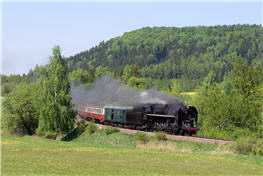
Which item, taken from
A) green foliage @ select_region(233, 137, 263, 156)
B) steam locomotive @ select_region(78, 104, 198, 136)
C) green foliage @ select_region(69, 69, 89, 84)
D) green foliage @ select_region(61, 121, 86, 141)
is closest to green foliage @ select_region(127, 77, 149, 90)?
green foliage @ select_region(69, 69, 89, 84)

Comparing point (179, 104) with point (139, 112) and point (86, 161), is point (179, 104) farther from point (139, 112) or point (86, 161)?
point (86, 161)

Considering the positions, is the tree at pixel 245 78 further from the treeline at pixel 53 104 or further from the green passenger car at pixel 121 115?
the treeline at pixel 53 104

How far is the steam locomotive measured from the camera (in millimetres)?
45500

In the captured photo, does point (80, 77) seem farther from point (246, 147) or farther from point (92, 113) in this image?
point (246, 147)

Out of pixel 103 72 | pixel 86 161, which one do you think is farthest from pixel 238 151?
pixel 103 72

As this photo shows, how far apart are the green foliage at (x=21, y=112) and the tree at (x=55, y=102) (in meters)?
7.60

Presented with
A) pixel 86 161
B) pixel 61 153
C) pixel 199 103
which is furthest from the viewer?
pixel 199 103

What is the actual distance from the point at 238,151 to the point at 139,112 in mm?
18369

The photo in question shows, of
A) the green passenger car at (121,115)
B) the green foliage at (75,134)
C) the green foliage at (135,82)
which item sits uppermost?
the green foliage at (135,82)

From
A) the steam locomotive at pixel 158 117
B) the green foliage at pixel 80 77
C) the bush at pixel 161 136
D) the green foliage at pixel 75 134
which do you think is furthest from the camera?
the green foliage at pixel 80 77

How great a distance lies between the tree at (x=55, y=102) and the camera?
6322 centimetres

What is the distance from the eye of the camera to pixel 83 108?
8700 centimetres

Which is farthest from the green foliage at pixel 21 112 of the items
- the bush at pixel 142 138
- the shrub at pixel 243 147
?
the shrub at pixel 243 147

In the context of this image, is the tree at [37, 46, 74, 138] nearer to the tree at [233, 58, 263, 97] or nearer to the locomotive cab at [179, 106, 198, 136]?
the locomotive cab at [179, 106, 198, 136]
